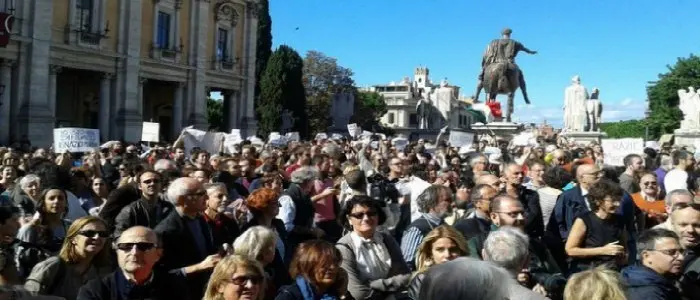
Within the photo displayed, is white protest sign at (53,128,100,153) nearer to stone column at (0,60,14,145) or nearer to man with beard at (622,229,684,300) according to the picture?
man with beard at (622,229,684,300)

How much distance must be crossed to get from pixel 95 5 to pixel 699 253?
31274mm

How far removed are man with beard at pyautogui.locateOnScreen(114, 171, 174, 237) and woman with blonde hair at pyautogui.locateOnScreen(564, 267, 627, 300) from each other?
3369 millimetres

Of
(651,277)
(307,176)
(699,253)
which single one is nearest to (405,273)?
(651,277)

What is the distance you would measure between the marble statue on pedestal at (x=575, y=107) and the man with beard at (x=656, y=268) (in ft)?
71.0

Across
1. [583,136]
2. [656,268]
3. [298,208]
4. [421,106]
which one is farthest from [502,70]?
[421,106]

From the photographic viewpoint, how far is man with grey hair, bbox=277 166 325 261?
6.81 meters

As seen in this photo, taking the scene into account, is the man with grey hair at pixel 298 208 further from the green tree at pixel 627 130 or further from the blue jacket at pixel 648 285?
the green tree at pixel 627 130

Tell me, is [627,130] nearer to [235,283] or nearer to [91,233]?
[91,233]

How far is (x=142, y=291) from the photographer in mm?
4203

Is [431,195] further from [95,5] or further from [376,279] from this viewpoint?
[95,5]

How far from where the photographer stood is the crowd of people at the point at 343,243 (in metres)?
3.97

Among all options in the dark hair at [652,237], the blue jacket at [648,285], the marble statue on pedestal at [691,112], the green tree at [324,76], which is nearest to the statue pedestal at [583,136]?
the marble statue on pedestal at [691,112]

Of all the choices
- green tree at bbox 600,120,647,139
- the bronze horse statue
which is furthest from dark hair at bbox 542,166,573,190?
green tree at bbox 600,120,647,139

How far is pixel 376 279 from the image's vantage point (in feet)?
16.4
